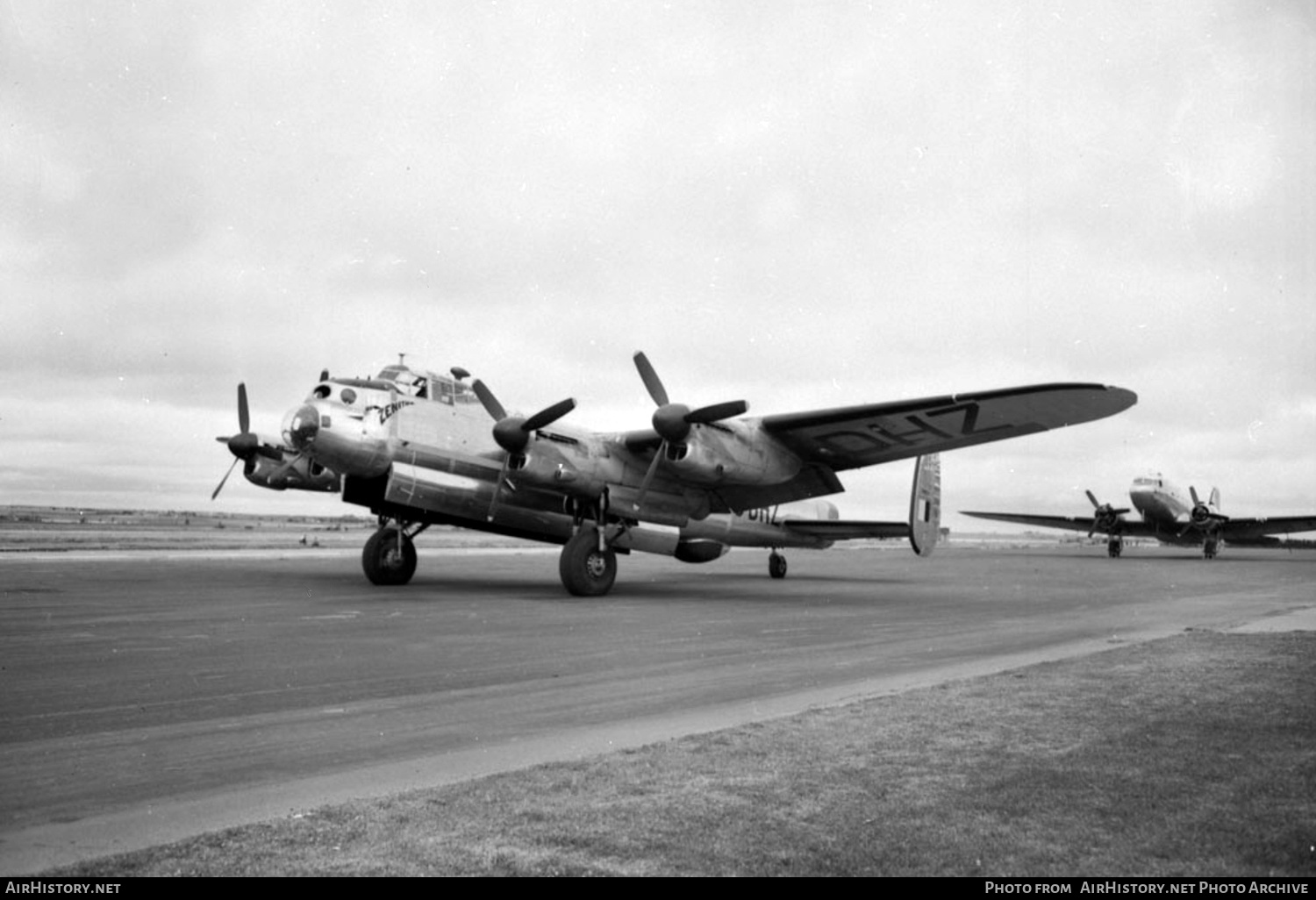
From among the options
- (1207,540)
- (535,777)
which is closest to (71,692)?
(535,777)

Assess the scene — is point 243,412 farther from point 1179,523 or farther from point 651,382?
point 1179,523

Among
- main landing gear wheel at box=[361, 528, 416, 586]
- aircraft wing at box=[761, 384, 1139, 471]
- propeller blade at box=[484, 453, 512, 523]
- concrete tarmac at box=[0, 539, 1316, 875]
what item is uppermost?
aircraft wing at box=[761, 384, 1139, 471]

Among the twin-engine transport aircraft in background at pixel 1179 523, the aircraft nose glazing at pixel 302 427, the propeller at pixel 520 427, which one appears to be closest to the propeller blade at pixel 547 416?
the propeller at pixel 520 427

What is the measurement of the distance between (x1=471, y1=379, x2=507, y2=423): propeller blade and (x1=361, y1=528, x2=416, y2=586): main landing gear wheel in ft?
13.0

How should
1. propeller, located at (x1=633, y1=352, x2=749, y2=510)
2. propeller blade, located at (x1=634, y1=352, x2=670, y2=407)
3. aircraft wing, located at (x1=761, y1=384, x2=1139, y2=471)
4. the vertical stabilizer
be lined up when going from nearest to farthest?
aircraft wing, located at (x1=761, y1=384, x2=1139, y2=471)
propeller, located at (x1=633, y1=352, x2=749, y2=510)
propeller blade, located at (x1=634, y1=352, x2=670, y2=407)
the vertical stabilizer

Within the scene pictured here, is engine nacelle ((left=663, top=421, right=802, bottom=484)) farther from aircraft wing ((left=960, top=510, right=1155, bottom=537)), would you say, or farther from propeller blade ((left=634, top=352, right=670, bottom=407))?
aircraft wing ((left=960, top=510, right=1155, bottom=537))

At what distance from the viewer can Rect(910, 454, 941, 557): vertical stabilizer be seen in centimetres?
2730

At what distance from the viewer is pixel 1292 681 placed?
28.5 feet

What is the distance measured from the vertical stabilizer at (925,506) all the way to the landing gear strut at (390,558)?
45.1 ft

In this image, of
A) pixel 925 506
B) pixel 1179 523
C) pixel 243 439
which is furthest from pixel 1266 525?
pixel 243 439

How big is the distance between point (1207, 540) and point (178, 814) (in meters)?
56.9

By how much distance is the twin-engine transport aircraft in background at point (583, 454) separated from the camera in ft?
61.5

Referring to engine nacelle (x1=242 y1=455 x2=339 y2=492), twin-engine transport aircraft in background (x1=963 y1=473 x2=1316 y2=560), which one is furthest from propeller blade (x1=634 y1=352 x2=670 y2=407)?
twin-engine transport aircraft in background (x1=963 y1=473 x2=1316 y2=560)

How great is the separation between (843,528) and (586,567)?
11983 mm
